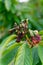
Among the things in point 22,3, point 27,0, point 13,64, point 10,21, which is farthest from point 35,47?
point 27,0

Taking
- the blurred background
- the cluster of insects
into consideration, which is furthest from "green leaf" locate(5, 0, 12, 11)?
the cluster of insects

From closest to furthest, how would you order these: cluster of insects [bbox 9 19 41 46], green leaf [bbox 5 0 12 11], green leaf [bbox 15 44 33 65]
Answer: green leaf [bbox 15 44 33 65] → cluster of insects [bbox 9 19 41 46] → green leaf [bbox 5 0 12 11]

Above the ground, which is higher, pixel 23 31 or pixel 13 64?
pixel 23 31

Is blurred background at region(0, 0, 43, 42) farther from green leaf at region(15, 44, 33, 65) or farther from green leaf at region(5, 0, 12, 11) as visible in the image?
green leaf at region(15, 44, 33, 65)

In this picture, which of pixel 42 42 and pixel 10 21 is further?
pixel 10 21

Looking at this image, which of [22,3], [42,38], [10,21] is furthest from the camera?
[22,3]

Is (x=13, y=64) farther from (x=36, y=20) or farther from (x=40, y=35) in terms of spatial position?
(x=36, y=20)

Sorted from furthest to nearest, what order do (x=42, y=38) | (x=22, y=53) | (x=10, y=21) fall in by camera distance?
(x=10, y=21) < (x=42, y=38) < (x=22, y=53)

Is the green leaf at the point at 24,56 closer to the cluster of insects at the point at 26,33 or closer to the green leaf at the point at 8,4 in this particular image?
the cluster of insects at the point at 26,33
